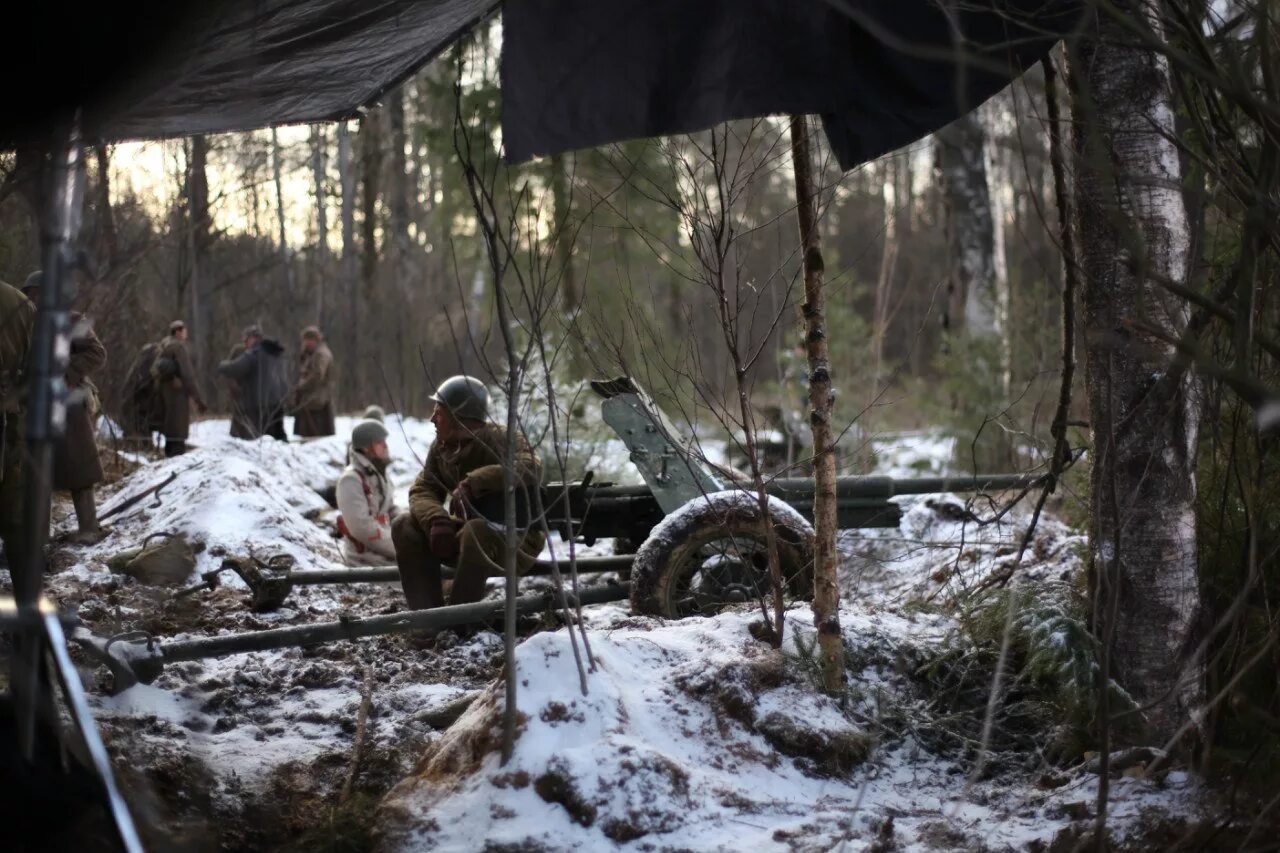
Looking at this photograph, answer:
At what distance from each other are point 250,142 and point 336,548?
11.3 m

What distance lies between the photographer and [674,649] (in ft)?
15.4

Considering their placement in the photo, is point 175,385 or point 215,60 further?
point 175,385

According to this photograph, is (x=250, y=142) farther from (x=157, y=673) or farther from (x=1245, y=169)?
(x=1245, y=169)

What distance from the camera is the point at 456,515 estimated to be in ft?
21.3

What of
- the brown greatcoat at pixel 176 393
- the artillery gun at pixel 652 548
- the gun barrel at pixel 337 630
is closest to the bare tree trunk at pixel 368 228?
the brown greatcoat at pixel 176 393

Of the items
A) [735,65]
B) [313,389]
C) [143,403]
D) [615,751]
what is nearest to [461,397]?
[735,65]

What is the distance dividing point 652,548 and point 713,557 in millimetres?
324

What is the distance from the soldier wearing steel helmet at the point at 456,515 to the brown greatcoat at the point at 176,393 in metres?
7.55

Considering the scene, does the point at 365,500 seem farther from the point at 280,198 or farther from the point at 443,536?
the point at 280,198

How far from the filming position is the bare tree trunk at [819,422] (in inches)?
179

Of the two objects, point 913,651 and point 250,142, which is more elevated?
point 250,142

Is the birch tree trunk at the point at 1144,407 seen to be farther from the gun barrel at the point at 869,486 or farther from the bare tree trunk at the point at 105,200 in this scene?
the bare tree trunk at the point at 105,200

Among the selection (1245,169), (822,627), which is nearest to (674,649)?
(822,627)

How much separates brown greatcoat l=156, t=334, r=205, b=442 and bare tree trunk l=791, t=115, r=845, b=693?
10.3m
